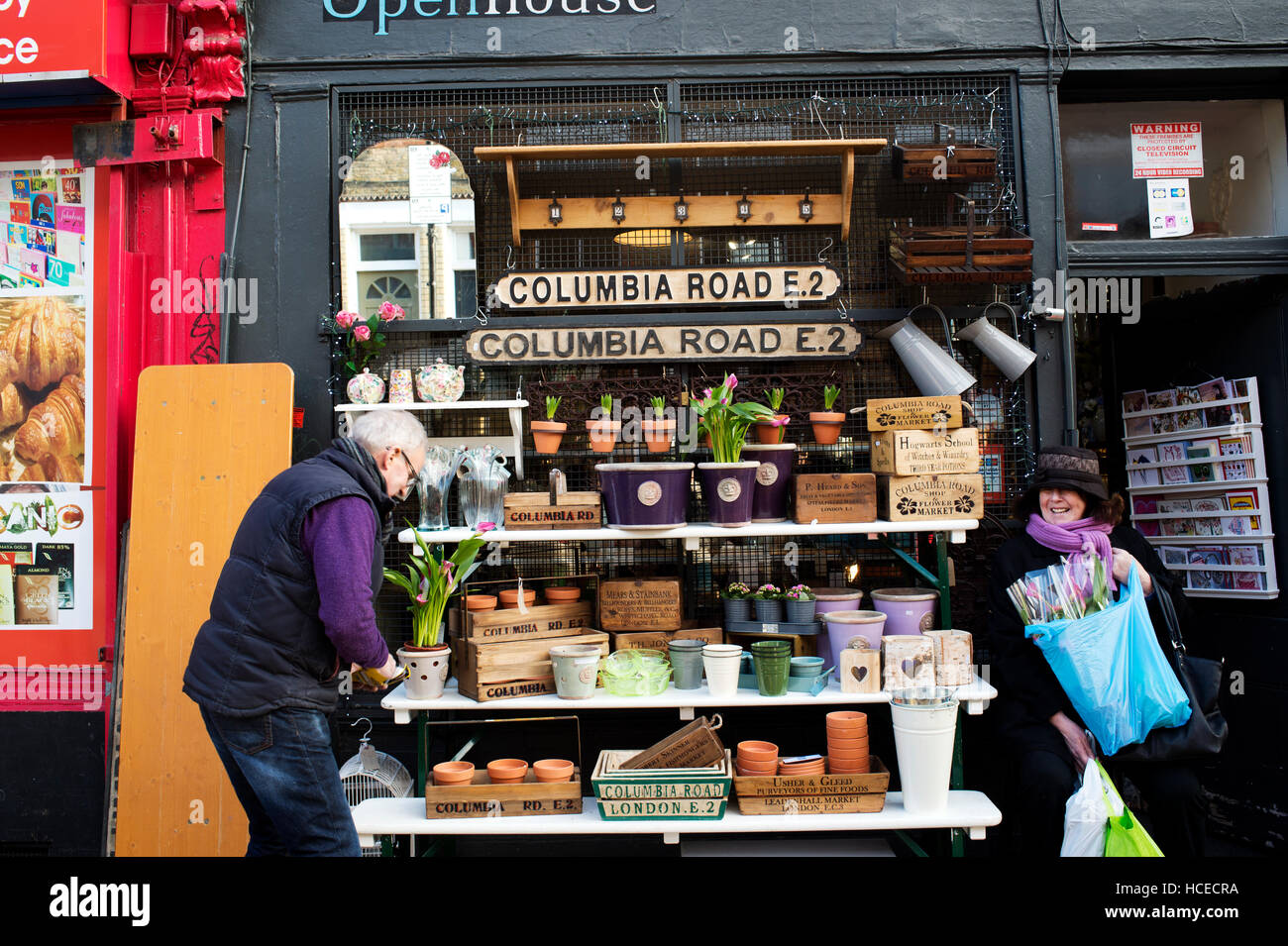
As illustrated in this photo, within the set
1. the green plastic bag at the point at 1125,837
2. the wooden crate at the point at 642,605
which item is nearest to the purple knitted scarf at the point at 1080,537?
the green plastic bag at the point at 1125,837

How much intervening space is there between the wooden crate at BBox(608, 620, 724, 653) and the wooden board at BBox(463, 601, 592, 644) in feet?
0.62

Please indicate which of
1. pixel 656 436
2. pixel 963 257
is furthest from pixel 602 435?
pixel 963 257

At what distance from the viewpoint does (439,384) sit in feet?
13.2

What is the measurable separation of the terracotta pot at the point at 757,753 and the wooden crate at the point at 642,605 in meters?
0.56

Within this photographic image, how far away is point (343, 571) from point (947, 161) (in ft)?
10.3

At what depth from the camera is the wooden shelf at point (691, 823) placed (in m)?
3.35

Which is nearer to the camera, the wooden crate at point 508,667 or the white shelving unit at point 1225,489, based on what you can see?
the wooden crate at point 508,667

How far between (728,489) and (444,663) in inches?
51.8

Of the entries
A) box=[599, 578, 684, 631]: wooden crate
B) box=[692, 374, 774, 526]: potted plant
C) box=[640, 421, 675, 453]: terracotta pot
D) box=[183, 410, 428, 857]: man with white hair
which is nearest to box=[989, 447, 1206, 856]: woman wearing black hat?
box=[692, 374, 774, 526]: potted plant

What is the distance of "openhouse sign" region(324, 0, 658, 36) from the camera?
14.4ft

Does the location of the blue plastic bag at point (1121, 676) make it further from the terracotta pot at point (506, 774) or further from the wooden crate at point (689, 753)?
the terracotta pot at point (506, 774)

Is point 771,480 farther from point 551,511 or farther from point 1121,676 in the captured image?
point 1121,676

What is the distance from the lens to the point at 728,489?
363 centimetres
